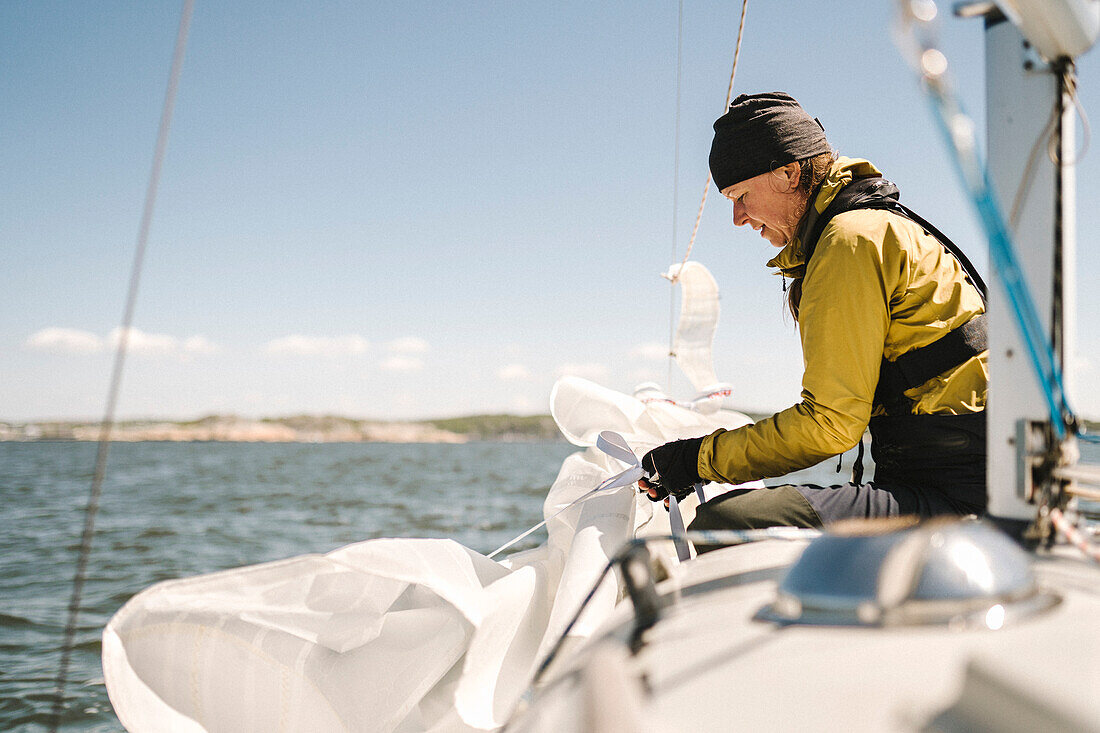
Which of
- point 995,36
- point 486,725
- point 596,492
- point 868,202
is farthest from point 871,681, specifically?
point 596,492

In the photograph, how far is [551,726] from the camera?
652 mm

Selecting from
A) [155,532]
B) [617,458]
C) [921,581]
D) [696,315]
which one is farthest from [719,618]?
[155,532]

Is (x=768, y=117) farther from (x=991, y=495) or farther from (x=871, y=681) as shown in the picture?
(x=871, y=681)

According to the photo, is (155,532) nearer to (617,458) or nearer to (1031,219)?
(617,458)

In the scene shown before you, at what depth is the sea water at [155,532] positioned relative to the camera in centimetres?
369

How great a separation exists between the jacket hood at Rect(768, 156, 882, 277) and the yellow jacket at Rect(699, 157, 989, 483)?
0.14m

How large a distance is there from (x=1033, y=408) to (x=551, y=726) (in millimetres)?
675

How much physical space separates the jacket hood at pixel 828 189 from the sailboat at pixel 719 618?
0.55 metres

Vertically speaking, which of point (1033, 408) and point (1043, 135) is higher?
point (1043, 135)

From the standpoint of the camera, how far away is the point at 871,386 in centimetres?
134

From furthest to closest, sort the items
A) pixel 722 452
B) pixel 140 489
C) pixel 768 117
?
1. pixel 140 489
2. pixel 768 117
3. pixel 722 452

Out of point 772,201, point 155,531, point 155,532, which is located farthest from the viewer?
point 155,531

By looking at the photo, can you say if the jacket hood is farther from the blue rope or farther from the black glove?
the blue rope

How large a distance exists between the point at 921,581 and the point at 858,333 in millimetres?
753
